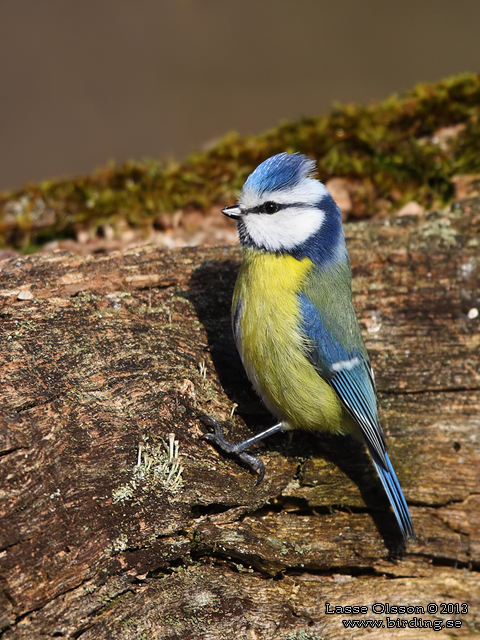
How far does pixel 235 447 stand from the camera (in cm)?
245

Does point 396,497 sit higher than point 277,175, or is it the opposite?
point 277,175

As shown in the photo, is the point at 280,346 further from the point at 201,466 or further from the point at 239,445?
the point at 201,466

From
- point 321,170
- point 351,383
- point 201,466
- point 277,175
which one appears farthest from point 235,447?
point 321,170

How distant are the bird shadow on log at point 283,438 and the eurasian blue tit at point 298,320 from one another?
0.11m

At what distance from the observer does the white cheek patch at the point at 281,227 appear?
8.65 ft

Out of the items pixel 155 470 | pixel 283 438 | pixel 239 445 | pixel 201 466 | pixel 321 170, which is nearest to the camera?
pixel 155 470

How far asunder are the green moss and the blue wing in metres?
1.82

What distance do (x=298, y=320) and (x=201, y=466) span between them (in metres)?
0.73

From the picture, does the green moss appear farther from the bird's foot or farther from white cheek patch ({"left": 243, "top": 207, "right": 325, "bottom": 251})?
the bird's foot

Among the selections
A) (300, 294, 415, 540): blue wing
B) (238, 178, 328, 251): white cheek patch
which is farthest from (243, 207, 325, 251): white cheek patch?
(300, 294, 415, 540): blue wing

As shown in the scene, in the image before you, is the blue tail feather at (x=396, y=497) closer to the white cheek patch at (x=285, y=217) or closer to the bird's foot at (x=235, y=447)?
the bird's foot at (x=235, y=447)

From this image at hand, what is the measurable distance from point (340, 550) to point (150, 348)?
46.5 inches

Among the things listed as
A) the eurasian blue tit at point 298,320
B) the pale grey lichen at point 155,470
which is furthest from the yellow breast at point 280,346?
the pale grey lichen at point 155,470

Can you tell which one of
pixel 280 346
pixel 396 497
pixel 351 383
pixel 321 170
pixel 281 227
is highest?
Result: pixel 321 170
